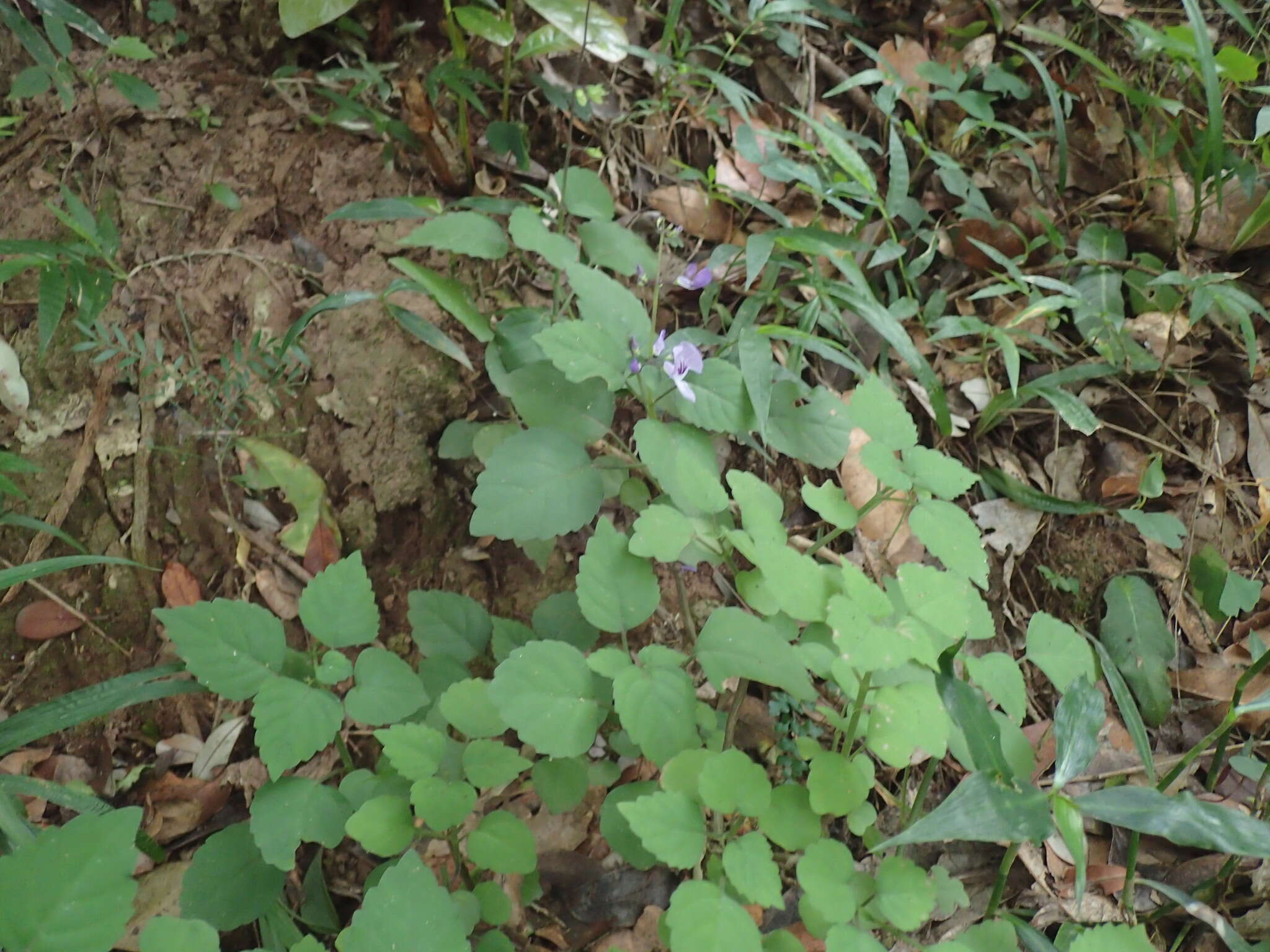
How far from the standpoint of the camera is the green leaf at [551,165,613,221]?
159cm

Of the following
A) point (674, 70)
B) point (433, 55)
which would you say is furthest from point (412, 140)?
point (674, 70)

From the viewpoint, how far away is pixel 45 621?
1487 millimetres

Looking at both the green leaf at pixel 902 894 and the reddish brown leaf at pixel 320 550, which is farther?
the reddish brown leaf at pixel 320 550

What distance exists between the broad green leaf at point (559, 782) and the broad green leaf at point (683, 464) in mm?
440

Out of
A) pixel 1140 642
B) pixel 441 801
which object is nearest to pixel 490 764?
Answer: pixel 441 801

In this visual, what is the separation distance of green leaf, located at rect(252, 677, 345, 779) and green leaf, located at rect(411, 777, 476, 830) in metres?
0.15

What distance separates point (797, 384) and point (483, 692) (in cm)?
79

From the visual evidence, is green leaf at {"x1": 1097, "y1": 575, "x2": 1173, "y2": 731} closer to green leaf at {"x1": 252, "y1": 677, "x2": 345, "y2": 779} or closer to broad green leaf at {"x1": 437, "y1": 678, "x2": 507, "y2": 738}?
broad green leaf at {"x1": 437, "y1": 678, "x2": 507, "y2": 738}

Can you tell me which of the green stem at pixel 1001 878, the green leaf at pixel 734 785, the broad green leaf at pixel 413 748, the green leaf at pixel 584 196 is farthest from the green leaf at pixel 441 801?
the green leaf at pixel 584 196

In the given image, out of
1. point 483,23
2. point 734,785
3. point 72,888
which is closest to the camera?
point 72,888

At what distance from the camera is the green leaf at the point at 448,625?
1.35 metres

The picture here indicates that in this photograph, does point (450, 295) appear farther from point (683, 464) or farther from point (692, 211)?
point (692, 211)

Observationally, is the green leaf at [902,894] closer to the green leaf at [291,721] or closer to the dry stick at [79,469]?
the green leaf at [291,721]

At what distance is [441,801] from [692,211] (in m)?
1.68
